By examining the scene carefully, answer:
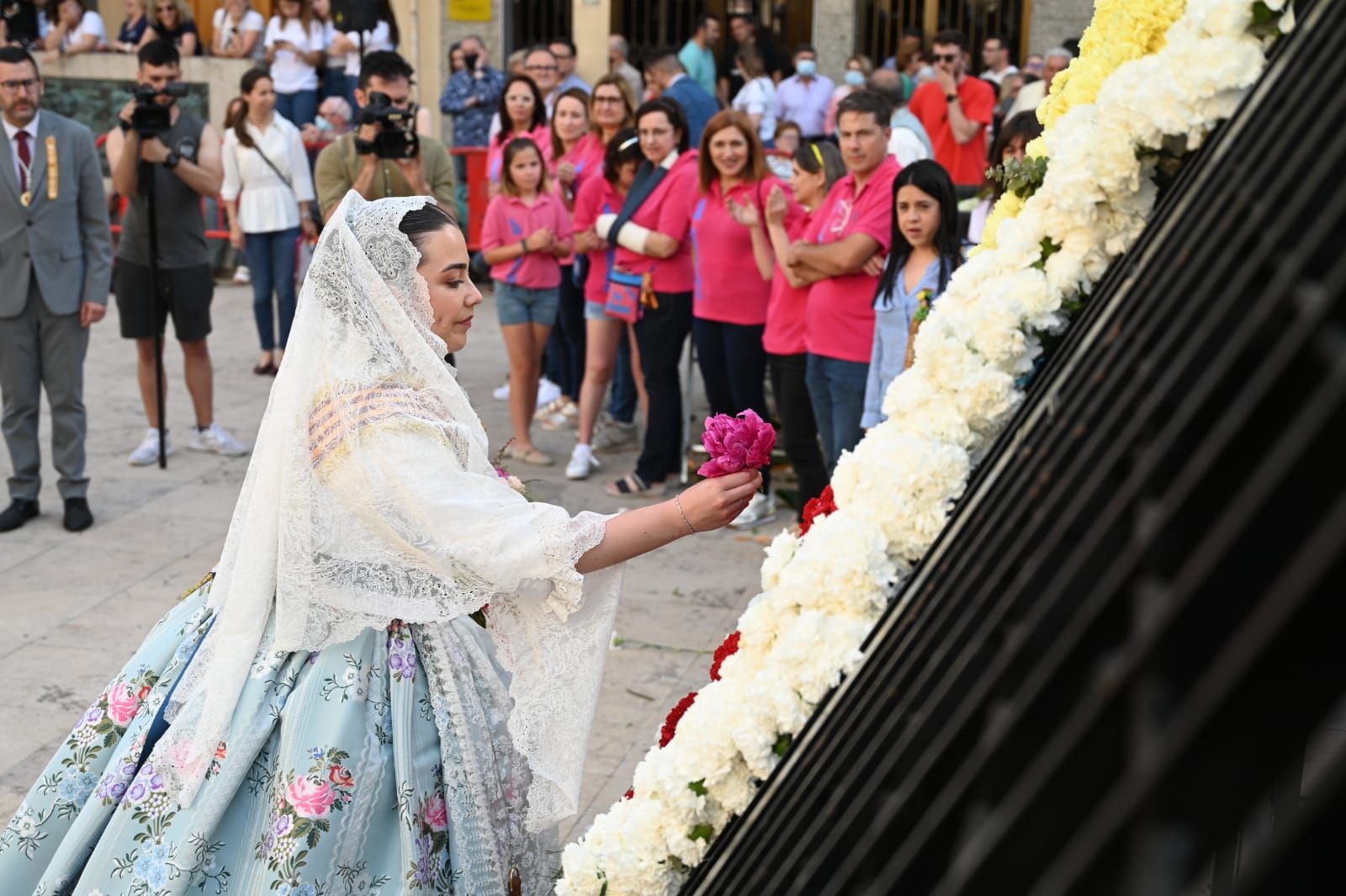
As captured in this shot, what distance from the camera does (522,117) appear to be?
30.6 feet

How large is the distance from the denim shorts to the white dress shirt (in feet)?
7.75

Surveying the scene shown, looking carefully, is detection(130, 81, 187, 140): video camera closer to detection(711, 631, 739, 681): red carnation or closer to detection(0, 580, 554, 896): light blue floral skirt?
detection(0, 580, 554, 896): light blue floral skirt

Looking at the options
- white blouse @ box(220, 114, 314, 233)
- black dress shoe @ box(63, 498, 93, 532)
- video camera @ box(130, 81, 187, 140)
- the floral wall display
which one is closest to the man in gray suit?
black dress shoe @ box(63, 498, 93, 532)

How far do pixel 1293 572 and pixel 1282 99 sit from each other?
1.31 m

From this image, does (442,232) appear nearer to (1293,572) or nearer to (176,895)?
(176,895)

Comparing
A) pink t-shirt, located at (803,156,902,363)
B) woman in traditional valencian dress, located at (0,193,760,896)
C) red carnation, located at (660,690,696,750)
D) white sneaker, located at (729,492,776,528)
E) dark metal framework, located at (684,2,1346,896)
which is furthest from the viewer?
white sneaker, located at (729,492,776,528)

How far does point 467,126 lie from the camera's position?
13.5m

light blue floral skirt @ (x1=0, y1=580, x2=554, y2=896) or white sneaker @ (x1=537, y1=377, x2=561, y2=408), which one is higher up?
light blue floral skirt @ (x1=0, y1=580, x2=554, y2=896)

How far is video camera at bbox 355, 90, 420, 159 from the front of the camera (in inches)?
290

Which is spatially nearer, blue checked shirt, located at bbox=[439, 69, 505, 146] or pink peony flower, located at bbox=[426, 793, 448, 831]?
pink peony flower, located at bbox=[426, 793, 448, 831]

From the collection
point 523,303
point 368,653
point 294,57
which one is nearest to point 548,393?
point 523,303

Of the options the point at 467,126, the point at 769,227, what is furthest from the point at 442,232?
the point at 467,126

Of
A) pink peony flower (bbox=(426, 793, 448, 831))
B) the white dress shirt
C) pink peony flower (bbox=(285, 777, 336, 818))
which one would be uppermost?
the white dress shirt

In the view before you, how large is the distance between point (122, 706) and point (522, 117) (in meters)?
6.40
